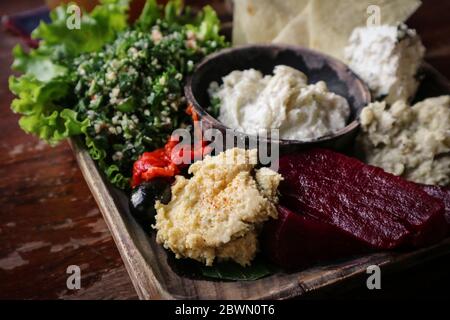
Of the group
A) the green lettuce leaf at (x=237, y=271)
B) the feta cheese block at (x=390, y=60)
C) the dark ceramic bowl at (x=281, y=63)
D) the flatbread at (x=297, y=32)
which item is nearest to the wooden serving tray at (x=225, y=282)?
the green lettuce leaf at (x=237, y=271)

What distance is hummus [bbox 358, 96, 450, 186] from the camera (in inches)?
106

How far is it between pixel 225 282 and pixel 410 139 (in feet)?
4.22

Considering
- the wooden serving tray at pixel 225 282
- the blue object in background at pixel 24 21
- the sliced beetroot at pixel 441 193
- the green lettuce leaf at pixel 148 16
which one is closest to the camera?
the wooden serving tray at pixel 225 282

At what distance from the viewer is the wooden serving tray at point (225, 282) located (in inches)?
85.7

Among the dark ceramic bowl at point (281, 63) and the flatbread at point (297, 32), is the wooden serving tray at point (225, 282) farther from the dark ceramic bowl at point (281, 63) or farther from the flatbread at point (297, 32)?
the flatbread at point (297, 32)

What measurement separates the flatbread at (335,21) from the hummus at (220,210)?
1.36 m

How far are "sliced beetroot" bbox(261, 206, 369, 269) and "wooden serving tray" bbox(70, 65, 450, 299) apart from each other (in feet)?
0.16

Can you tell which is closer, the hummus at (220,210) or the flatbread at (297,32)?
the hummus at (220,210)

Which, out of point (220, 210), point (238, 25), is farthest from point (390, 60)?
point (220, 210)

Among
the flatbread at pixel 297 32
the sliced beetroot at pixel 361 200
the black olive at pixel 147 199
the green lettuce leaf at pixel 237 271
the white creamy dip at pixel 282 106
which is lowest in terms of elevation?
the green lettuce leaf at pixel 237 271

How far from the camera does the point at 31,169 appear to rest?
324 cm

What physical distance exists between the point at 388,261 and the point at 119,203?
1347mm
